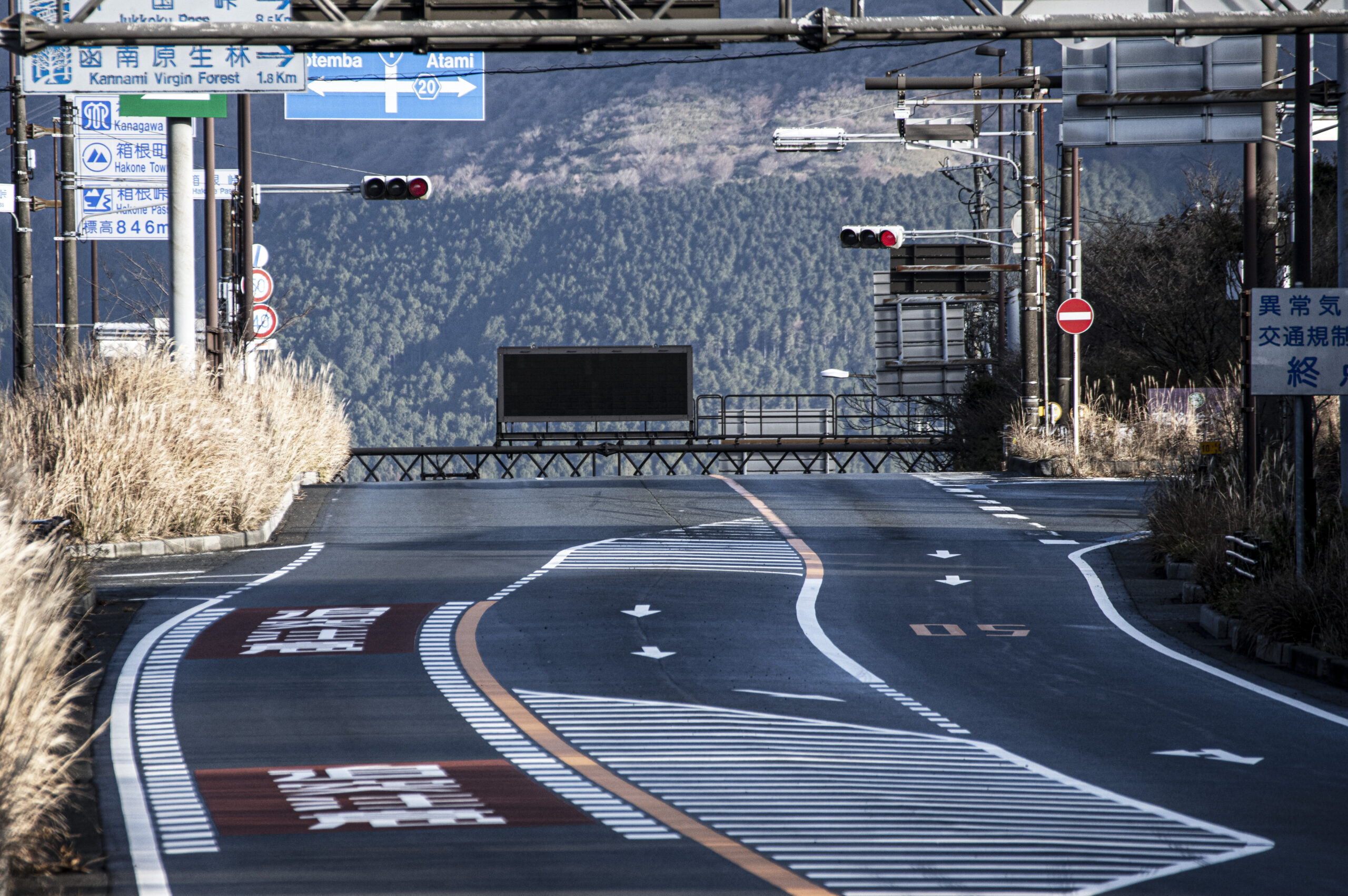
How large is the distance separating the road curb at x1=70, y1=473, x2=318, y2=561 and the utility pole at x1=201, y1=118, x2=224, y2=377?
19.4ft

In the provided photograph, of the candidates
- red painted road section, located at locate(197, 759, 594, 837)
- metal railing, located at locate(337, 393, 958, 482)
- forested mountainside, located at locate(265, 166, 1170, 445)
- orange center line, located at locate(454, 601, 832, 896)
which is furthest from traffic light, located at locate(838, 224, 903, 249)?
forested mountainside, located at locate(265, 166, 1170, 445)

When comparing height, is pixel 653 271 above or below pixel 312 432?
above

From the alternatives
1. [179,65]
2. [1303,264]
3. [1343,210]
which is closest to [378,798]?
[1343,210]

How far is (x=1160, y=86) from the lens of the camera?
20.0 m

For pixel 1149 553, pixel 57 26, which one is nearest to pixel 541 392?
pixel 1149 553

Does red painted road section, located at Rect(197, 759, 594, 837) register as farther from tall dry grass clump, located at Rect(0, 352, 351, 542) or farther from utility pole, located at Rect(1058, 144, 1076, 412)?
utility pole, located at Rect(1058, 144, 1076, 412)

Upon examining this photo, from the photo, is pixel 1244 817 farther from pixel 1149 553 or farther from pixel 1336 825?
pixel 1149 553

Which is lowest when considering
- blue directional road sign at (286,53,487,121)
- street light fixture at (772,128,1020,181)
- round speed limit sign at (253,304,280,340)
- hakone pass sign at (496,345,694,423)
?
hakone pass sign at (496,345,694,423)

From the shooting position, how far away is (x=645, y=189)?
17475 cm

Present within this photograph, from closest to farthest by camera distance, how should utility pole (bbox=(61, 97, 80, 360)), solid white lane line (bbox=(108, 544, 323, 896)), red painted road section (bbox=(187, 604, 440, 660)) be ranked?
solid white lane line (bbox=(108, 544, 323, 896))
red painted road section (bbox=(187, 604, 440, 660))
utility pole (bbox=(61, 97, 80, 360))

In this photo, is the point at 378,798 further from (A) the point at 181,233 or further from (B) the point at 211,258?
(B) the point at 211,258

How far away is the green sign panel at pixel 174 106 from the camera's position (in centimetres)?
2253

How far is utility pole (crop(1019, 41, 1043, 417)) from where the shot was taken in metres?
30.7

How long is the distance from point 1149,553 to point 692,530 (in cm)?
587
